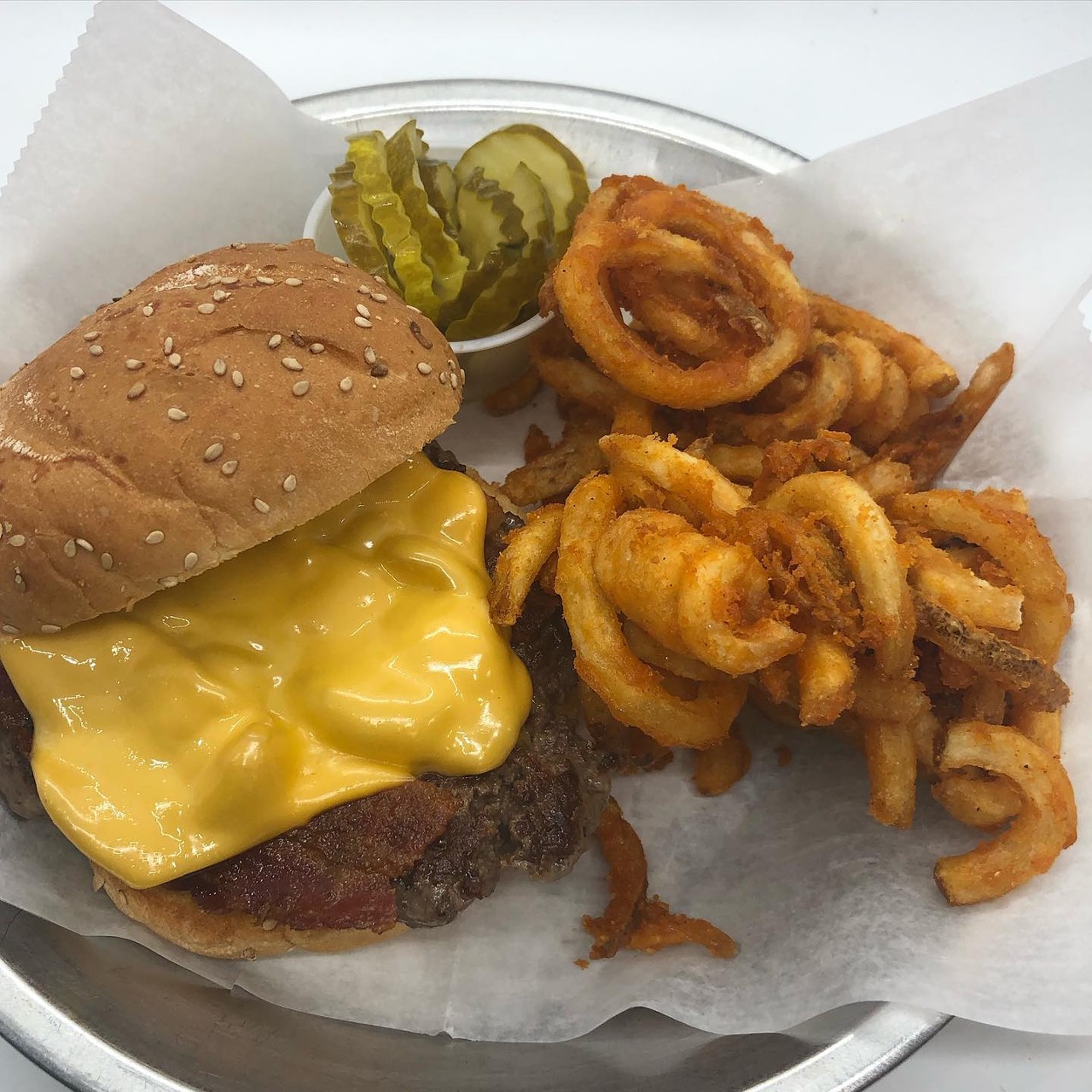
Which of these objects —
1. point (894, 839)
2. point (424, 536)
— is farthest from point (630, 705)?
point (894, 839)

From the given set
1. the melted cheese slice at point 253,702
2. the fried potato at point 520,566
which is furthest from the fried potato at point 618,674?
the melted cheese slice at point 253,702

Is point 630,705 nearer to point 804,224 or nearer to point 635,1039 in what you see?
point 635,1039

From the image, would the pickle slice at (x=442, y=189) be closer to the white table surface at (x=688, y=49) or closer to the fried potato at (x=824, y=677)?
the white table surface at (x=688, y=49)

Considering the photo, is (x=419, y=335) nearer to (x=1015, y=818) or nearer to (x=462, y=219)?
(x=462, y=219)

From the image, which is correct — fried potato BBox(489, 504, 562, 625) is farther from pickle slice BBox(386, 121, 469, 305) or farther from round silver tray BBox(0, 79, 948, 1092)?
round silver tray BBox(0, 79, 948, 1092)

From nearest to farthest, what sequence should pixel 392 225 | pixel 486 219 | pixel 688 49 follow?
pixel 392 225
pixel 486 219
pixel 688 49

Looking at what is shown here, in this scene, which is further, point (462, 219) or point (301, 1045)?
point (462, 219)

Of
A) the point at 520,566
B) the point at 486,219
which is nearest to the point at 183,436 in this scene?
the point at 520,566
